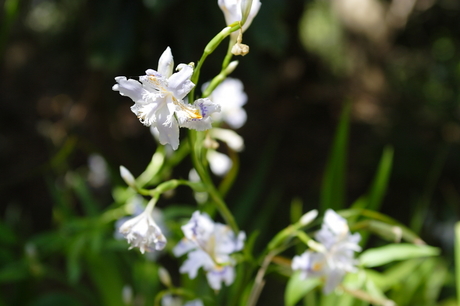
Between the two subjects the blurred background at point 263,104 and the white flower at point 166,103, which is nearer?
the white flower at point 166,103

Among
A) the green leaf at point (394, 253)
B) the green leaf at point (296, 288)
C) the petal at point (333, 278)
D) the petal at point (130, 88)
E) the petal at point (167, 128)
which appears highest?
the petal at point (130, 88)

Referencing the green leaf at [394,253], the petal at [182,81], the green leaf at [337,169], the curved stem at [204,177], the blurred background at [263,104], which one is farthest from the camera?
the blurred background at [263,104]

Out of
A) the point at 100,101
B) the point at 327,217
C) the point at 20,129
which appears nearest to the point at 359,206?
the point at 327,217

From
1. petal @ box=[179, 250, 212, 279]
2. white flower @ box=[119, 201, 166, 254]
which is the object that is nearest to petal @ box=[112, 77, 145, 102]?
white flower @ box=[119, 201, 166, 254]

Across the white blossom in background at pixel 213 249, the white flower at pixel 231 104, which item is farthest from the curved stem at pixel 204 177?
the white flower at pixel 231 104

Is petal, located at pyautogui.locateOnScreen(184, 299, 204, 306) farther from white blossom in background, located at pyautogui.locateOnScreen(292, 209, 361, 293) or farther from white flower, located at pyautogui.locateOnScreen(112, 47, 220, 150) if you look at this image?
white flower, located at pyautogui.locateOnScreen(112, 47, 220, 150)

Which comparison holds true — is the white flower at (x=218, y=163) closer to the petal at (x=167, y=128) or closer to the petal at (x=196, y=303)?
the petal at (x=196, y=303)

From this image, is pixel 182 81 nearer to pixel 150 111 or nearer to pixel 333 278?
pixel 150 111

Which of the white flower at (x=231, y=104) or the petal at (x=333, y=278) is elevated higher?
the white flower at (x=231, y=104)
